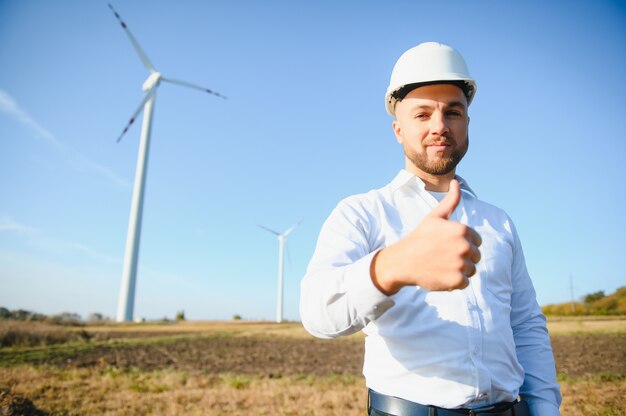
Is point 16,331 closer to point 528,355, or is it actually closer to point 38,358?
point 38,358

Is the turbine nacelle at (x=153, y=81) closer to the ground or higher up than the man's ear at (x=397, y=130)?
higher up

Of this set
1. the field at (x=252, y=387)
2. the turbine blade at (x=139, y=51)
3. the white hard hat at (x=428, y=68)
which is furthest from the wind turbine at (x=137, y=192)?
the white hard hat at (x=428, y=68)

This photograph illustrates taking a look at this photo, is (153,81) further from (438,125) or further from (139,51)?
(438,125)

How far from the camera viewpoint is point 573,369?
9617 millimetres

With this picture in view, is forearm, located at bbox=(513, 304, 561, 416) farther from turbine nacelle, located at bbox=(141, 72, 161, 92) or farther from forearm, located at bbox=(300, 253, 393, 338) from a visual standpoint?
turbine nacelle, located at bbox=(141, 72, 161, 92)

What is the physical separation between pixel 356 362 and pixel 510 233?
1529 cm

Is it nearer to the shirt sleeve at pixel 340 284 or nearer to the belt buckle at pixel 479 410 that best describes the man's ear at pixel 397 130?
the shirt sleeve at pixel 340 284

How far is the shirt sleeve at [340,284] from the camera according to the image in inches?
52.9

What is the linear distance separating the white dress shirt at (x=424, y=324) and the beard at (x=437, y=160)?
11 cm

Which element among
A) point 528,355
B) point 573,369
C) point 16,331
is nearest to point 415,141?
point 528,355

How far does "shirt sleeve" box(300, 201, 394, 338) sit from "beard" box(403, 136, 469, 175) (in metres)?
0.67

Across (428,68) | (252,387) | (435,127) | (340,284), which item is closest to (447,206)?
(340,284)

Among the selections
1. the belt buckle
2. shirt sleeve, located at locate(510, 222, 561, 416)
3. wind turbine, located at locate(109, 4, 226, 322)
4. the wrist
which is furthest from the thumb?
wind turbine, located at locate(109, 4, 226, 322)

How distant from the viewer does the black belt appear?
1830 millimetres
